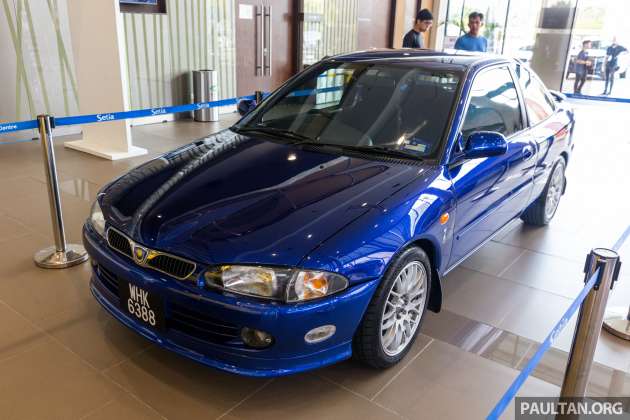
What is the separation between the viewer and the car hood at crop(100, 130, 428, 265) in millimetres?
2072

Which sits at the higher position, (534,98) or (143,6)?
(143,6)

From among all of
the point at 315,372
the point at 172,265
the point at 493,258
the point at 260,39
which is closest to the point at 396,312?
the point at 315,372

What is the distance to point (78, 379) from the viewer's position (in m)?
2.35

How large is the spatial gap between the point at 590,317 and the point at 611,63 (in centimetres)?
1171

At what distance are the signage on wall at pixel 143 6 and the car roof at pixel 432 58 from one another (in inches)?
185

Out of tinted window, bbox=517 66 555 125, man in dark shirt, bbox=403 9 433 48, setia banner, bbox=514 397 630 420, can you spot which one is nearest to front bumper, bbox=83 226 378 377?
setia banner, bbox=514 397 630 420

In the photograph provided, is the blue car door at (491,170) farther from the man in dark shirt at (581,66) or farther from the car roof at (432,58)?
the man in dark shirt at (581,66)

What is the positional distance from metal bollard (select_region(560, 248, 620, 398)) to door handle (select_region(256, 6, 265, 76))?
25.6ft

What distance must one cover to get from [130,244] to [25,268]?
1.50 m

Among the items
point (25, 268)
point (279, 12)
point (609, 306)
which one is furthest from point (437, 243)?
point (279, 12)

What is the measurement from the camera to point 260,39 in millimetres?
8867

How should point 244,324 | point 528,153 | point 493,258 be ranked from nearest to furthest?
point 244,324 < point 528,153 < point 493,258

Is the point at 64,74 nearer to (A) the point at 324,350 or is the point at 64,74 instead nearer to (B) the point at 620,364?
(A) the point at 324,350

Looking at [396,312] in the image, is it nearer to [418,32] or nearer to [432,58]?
[432,58]
